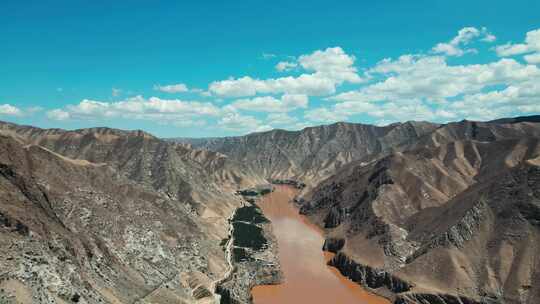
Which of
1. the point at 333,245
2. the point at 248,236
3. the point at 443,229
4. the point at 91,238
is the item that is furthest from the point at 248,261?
the point at 443,229

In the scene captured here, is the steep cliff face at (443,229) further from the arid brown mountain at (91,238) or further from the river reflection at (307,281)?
the arid brown mountain at (91,238)

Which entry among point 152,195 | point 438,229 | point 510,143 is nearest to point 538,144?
point 510,143

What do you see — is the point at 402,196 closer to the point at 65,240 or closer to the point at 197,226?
the point at 197,226

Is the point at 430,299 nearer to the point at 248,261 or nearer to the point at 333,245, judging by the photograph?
the point at 248,261

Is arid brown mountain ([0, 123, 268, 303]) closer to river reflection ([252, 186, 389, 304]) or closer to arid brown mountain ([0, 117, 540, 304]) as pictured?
arid brown mountain ([0, 117, 540, 304])

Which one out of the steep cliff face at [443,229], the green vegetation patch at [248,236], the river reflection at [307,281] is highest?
the steep cliff face at [443,229]

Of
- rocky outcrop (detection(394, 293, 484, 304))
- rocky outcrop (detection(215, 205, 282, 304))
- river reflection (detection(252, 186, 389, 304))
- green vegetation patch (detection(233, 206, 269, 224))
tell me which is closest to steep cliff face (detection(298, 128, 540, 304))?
rocky outcrop (detection(394, 293, 484, 304))

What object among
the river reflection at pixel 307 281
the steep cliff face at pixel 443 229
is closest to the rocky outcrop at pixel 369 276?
the steep cliff face at pixel 443 229
